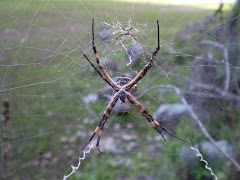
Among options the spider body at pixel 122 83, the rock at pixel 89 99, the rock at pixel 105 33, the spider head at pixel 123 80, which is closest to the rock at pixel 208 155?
the spider body at pixel 122 83

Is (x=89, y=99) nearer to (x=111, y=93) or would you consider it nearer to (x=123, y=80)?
(x=111, y=93)

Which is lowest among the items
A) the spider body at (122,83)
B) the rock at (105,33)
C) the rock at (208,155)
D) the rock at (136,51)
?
the rock at (208,155)

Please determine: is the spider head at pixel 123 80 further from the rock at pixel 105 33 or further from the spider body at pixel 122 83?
the rock at pixel 105 33

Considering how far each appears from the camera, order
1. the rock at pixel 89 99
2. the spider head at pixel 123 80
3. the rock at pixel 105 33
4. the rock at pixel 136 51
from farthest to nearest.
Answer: the rock at pixel 89 99, the rock at pixel 105 33, the rock at pixel 136 51, the spider head at pixel 123 80

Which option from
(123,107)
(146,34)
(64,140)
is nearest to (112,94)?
(123,107)

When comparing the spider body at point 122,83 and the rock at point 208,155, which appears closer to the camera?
the spider body at point 122,83

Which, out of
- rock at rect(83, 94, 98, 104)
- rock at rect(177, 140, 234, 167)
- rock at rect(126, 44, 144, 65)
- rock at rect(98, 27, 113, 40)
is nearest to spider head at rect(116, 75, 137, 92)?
rock at rect(126, 44, 144, 65)

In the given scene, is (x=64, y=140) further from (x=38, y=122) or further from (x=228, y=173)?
(x=228, y=173)

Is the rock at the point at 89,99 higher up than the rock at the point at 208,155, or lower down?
higher up
